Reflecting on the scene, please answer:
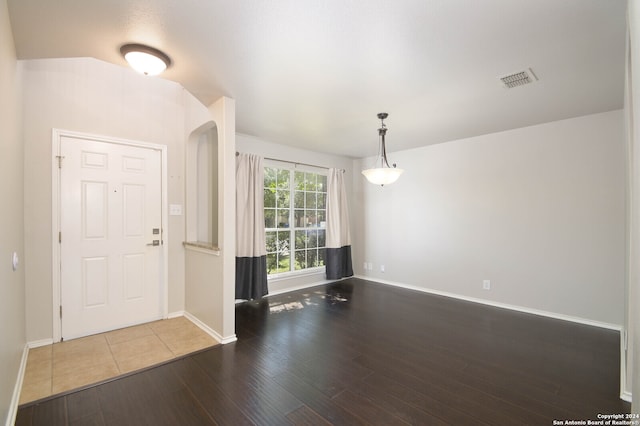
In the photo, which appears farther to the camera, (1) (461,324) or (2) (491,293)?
(2) (491,293)

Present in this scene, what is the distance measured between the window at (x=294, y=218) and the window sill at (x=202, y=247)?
136 cm

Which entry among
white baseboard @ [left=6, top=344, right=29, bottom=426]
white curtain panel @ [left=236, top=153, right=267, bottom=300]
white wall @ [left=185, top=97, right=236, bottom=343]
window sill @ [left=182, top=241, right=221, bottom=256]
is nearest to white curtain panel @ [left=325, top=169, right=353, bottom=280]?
white curtain panel @ [left=236, top=153, right=267, bottom=300]

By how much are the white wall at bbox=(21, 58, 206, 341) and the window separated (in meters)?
1.45

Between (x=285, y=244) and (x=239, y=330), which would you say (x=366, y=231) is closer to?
(x=285, y=244)

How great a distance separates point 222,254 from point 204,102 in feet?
5.54

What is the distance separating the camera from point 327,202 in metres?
5.43

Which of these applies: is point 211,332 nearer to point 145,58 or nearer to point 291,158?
point 145,58

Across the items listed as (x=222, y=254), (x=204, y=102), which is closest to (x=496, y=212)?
(x=222, y=254)

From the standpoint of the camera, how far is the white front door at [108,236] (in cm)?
300

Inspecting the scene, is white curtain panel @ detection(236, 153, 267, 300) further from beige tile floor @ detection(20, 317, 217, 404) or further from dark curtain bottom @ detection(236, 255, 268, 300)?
beige tile floor @ detection(20, 317, 217, 404)

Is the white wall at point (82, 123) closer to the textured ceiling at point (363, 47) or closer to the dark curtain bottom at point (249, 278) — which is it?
the dark curtain bottom at point (249, 278)

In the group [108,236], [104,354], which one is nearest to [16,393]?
[104,354]

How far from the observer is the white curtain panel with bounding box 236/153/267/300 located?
4188mm

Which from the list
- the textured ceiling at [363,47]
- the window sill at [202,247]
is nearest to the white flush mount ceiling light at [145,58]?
the textured ceiling at [363,47]
